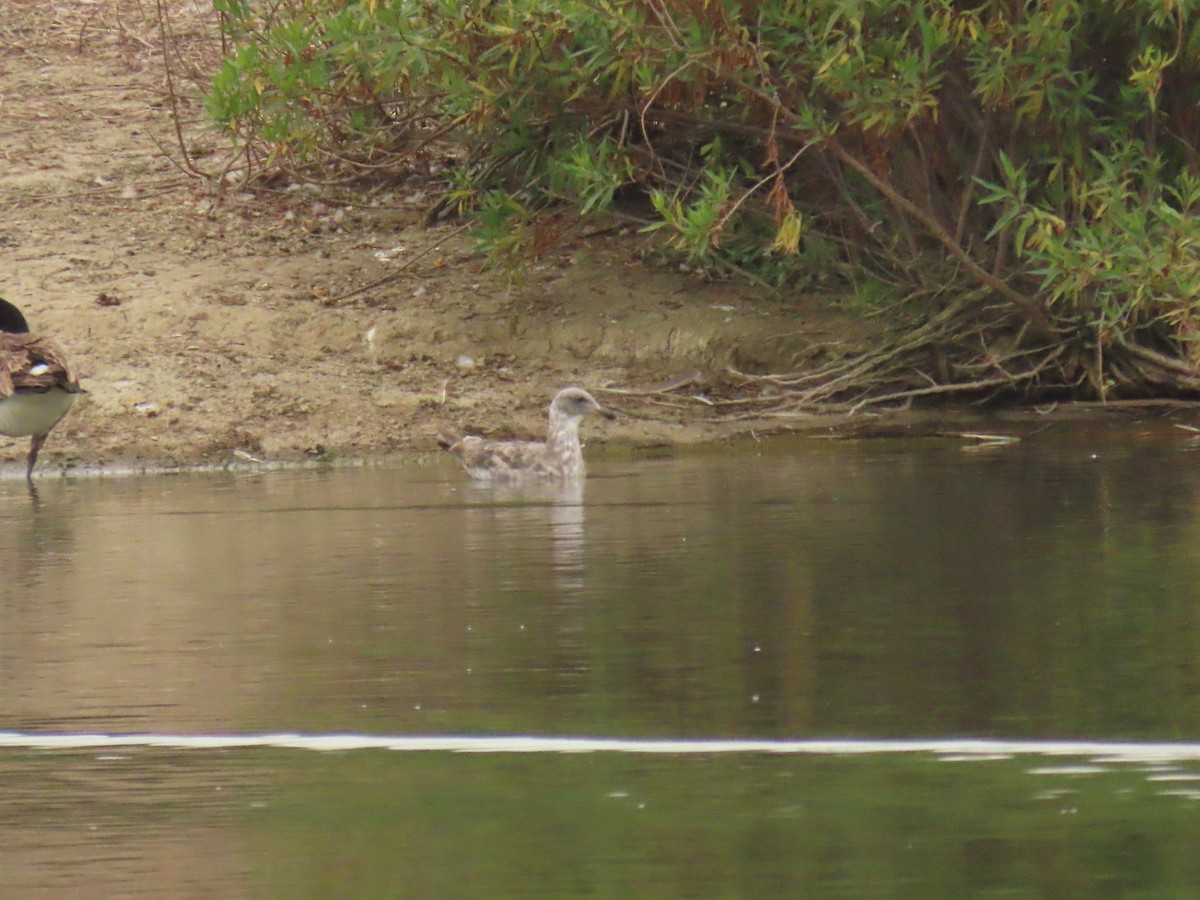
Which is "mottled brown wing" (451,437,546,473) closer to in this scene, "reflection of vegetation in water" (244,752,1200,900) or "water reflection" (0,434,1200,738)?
"water reflection" (0,434,1200,738)

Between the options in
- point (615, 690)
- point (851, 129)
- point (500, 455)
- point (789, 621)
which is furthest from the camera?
point (851, 129)

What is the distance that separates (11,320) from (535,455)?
12.7 feet

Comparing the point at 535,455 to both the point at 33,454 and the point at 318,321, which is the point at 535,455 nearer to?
the point at 33,454

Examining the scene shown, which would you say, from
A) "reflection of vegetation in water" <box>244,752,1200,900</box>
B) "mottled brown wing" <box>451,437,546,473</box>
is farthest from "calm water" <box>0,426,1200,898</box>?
"mottled brown wing" <box>451,437,546,473</box>

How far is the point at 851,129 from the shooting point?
45.1 feet

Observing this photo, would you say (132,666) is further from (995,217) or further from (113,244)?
(113,244)

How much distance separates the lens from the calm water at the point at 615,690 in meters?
4.57

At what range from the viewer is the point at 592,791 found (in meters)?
5.09

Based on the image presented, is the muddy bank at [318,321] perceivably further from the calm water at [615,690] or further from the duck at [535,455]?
the calm water at [615,690]

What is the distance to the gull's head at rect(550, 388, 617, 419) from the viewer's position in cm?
1302

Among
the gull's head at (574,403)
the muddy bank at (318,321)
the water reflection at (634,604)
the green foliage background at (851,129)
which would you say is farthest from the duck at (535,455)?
the green foliage background at (851,129)

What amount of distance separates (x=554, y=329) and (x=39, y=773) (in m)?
10.6

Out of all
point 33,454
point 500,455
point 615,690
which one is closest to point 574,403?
point 500,455

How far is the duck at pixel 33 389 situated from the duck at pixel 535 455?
226cm
